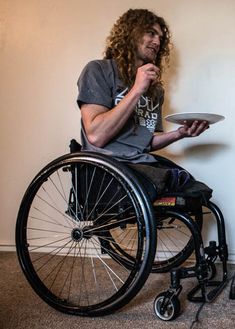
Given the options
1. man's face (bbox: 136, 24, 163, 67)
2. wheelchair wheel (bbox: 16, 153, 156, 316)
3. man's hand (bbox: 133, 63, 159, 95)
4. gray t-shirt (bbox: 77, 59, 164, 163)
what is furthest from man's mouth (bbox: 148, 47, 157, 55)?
wheelchair wheel (bbox: 16, 153, 156, 316)

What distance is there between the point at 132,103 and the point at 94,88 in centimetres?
15

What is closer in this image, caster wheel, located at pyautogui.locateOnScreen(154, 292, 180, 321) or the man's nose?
caster wheel, located at pyautogui.locateOnScreen(154, 292, 180, 321)

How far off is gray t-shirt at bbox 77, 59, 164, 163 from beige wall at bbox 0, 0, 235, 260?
45cm

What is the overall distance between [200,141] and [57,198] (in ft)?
2.42

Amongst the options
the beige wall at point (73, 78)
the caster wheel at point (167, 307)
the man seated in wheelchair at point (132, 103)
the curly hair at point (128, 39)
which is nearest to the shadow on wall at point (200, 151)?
the beige wall at point (73, 78)

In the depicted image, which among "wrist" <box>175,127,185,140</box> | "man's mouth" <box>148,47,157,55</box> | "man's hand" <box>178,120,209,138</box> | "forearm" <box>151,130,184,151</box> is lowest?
"forearm" <box>151,130,184,151</box>

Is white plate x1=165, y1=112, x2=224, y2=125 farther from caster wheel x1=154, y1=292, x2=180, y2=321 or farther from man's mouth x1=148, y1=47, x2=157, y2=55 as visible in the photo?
caster wheel x1=154, y1=292, x2=180, y2=321

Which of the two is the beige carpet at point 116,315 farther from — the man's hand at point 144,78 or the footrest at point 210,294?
the man's hand at point 144,78

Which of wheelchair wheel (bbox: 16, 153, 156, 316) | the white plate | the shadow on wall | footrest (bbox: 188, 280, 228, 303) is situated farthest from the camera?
the shadow on wall

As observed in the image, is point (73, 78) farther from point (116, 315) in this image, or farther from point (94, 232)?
point (116, 315)

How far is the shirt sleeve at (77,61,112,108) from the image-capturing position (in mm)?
1075

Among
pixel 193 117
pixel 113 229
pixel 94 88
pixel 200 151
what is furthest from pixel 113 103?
pixel 200 151

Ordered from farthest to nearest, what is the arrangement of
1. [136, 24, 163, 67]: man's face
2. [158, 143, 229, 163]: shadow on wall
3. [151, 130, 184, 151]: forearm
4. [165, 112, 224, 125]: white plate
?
[158, 143, 229, 163]: shadow on wall, [151, 130, 184, 151]: forearm, [136, 24, 163, 67]: man's face, [165, 112, 224, 125]: white plate

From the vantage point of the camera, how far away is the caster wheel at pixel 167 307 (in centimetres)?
91
